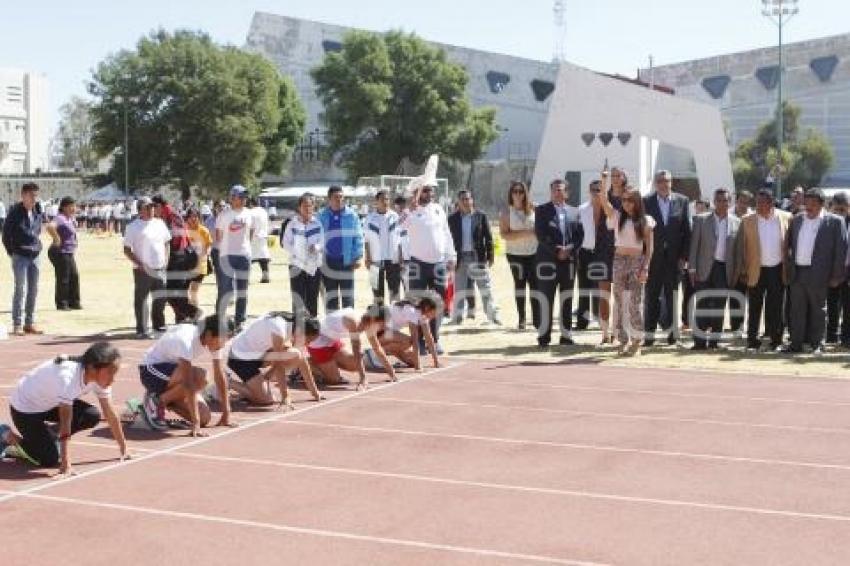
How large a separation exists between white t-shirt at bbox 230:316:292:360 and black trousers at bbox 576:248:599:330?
5.97 metres

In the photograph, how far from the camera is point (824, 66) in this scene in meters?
79.1

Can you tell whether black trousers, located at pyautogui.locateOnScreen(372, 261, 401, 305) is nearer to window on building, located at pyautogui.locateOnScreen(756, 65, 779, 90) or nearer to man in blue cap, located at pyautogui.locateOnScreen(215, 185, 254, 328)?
man in blue cap, located at pyautogui.locateOnScreen(215, 185, 254, 328)

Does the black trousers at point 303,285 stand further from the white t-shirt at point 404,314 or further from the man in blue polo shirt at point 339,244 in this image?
the white t-shirt at point 404,314

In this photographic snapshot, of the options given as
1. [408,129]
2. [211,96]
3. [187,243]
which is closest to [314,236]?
[187,243]

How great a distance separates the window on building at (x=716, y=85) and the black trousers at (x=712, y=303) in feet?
248

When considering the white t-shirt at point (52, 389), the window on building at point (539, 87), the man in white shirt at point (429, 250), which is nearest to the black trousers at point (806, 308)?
the man in white shirt at point (429, 250)

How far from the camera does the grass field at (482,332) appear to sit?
1169cm

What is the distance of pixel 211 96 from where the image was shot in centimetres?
6081

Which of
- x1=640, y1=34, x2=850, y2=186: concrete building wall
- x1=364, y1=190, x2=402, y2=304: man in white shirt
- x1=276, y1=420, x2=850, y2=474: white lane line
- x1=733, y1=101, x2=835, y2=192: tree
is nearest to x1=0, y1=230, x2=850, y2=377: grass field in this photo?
x1=364, y1=190, x2=402, y2=304: man in white shirt

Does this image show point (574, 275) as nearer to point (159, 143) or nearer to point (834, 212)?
point (834, 212)

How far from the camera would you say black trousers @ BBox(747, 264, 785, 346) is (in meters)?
12.5

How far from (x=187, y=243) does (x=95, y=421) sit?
7.50m

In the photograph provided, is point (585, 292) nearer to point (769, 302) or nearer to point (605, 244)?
point (605, 244)

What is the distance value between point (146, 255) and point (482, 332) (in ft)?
14.5
